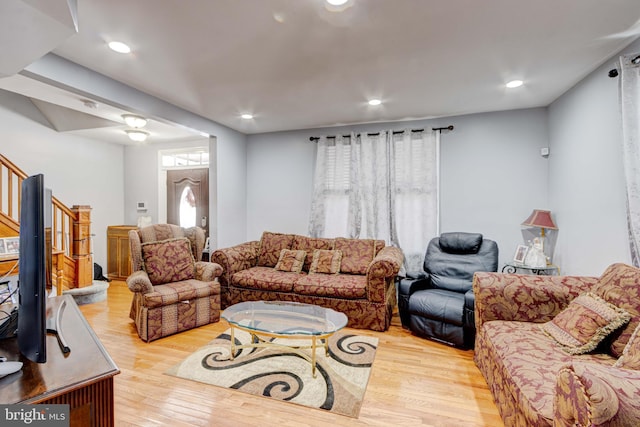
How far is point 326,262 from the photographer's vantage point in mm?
3852

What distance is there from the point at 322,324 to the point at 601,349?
174cm

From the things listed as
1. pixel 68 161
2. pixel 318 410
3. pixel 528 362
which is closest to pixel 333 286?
pixel 318 410

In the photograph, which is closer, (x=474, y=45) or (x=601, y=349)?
(x=601, y=349)

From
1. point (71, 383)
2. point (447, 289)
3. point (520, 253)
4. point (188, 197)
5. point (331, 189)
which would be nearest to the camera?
point (71, 383)

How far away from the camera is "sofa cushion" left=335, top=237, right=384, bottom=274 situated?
3799 mm

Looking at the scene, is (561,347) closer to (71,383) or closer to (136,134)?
(71,383)

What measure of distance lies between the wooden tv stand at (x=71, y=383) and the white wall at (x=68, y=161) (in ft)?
13.5

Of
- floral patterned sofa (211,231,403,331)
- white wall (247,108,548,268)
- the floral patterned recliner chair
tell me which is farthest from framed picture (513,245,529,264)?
the floral patterned recliner chair

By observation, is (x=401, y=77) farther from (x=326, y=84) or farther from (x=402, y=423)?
(x=402, y=423)

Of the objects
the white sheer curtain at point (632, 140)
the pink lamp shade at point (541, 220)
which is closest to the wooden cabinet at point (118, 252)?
the pink lamp shade at point (541, 220)

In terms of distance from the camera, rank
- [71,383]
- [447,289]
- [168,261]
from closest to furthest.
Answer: [71,383] → [447,289] → [168,261]

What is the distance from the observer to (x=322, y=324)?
8.23ft

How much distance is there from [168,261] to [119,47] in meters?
2.10

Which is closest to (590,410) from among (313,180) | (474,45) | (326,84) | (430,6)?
(430,6)
